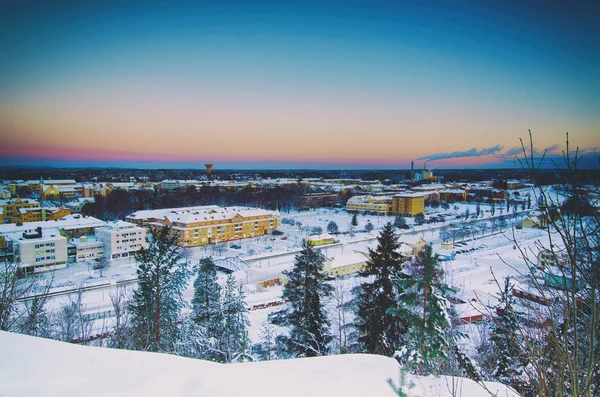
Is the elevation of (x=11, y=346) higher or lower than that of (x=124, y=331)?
higher

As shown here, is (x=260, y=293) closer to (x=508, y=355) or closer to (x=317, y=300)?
(x=317, y=300)

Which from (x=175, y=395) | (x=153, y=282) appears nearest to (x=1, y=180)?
(x=153, y=282)

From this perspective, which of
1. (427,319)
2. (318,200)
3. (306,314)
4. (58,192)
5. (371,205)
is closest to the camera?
(427,319)

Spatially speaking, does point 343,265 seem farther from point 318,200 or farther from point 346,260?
point 318,200

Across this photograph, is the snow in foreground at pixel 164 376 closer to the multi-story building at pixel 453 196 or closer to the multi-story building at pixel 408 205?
the multi-story building at pixel 408 205

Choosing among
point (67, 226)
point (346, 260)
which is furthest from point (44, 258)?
point (346, 260)

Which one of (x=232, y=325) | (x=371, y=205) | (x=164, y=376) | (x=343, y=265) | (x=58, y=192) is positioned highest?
(x=164, y=376)
